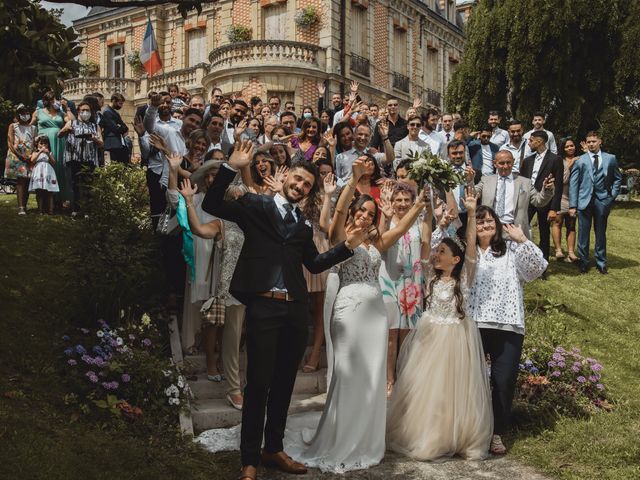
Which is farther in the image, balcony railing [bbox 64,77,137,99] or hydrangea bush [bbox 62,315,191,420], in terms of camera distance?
balcony railing [bbox 64,77,137,99]

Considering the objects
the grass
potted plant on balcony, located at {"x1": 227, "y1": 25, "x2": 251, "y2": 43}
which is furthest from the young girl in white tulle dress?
potted plant on balcony, located at {"x1": 227, "y1": 25, "x2": 251, "y2": 43}

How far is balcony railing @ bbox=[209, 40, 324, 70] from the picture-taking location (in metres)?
27.1

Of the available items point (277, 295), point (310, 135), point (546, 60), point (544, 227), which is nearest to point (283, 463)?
point (277, 295)

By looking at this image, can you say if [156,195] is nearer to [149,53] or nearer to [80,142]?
[80,142]

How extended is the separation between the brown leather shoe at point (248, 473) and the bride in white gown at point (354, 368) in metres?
0.68

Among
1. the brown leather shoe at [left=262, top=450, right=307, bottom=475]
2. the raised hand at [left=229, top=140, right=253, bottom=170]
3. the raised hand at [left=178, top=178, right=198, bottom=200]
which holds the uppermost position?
the raised hand at [left=229, top=140, right=253, bottom=170]

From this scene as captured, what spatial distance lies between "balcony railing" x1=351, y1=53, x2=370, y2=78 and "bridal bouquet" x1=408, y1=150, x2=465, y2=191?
2371 centimetres

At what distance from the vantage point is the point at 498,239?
6.40 meters

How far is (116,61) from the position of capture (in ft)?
116

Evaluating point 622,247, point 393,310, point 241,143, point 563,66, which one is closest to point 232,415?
point 393,310

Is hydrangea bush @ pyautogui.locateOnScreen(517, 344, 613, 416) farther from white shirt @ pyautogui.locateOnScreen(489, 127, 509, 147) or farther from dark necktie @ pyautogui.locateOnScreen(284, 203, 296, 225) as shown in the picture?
white shirt @ pyautogui.locateOnScreen(489, 127, 509, 147)

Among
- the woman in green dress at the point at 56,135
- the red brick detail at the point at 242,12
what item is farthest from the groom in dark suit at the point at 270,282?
the red brick detail at the point at 242,12

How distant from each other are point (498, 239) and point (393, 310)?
1.28 meters

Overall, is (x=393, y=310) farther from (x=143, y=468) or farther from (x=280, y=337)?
(x=143, y=468)
